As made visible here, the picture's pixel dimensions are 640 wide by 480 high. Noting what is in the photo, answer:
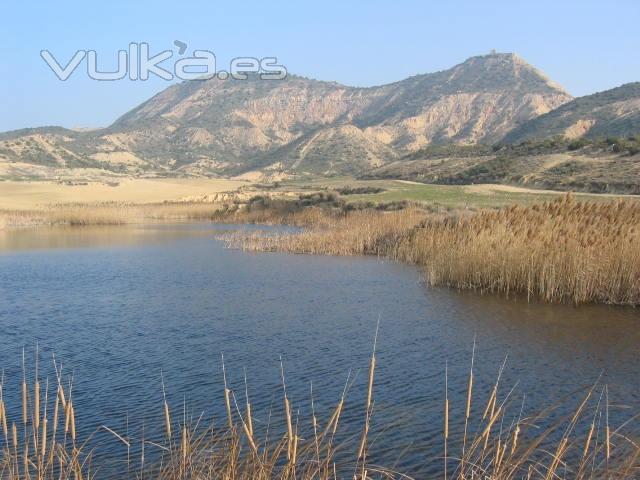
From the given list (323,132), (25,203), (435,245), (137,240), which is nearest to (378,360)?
(435,245)

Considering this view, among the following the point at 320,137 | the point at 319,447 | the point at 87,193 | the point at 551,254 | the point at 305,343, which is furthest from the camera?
the point at 320,137

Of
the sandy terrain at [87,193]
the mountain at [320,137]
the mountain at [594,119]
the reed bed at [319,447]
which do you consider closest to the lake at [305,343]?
the reed bed at [319,447]

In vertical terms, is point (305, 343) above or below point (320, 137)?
below

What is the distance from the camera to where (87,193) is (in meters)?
64.4

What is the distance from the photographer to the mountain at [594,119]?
286 feet

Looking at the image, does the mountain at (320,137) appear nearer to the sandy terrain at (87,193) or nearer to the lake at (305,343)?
the sandy terrain at (87,193)

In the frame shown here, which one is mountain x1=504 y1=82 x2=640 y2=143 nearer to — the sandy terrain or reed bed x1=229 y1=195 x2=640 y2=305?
the sandy terrain

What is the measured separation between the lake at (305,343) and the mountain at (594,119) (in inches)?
2799

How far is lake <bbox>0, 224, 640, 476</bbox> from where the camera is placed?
28.0 ft

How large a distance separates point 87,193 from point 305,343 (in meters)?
57.0

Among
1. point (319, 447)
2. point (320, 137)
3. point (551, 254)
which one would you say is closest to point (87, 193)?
point (551, 254)

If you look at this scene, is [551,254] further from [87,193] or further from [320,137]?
[320,137]

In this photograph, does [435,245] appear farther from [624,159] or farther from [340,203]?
[624,159]

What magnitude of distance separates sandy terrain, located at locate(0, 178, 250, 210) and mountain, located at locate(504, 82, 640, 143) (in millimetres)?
49553
